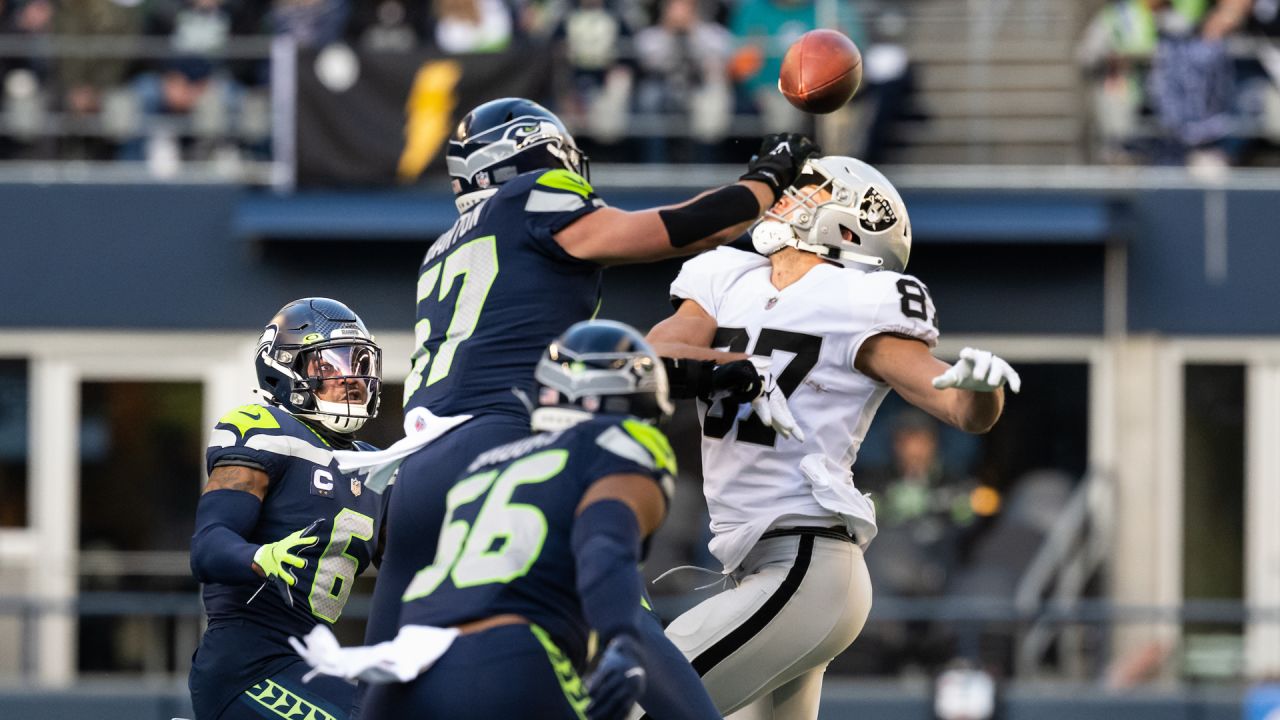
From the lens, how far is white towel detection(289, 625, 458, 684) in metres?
4.66

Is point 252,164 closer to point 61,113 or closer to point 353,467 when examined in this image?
point 61,113

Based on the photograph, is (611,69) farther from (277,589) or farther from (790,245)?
(277,589)

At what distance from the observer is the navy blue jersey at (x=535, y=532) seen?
4.71 meters

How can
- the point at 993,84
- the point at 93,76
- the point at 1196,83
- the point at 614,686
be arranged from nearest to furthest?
the point at 614,686
the point at 1196,83
the point at 93,76
the point at 993,84

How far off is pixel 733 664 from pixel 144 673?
8063 millimetres

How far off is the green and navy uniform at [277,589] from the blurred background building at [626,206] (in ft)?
22.2

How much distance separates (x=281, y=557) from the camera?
19.7 ft

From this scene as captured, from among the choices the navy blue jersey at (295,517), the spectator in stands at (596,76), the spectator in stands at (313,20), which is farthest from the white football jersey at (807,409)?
the spectator in stands at (313,20)

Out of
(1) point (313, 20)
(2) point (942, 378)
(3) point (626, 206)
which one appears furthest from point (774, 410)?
(1) point (313, 20)

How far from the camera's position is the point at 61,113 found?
1416 cm

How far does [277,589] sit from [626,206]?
7646 millimetres

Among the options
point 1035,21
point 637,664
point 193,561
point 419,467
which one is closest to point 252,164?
point 1035,21

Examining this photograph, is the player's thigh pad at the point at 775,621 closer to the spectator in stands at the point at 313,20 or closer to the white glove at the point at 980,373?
the white glove at the point at 980,373

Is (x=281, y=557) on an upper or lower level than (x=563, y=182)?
lower
